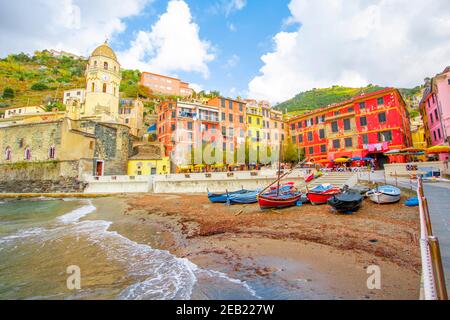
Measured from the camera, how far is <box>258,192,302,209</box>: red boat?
1491 cm

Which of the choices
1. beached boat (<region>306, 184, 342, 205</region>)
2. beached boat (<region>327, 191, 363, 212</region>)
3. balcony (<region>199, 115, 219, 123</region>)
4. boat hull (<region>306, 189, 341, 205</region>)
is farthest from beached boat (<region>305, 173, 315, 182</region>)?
balcony (<region>199, 115, 219, 123</region>)

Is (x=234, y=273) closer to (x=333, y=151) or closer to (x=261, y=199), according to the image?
(x=261, y=199)

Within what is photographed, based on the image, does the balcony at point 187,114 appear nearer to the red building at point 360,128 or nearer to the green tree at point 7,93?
the red building at point 360,128

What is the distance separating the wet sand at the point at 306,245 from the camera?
5.53 metres

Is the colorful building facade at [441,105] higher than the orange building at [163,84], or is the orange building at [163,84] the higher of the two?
the orange building at [163,84]

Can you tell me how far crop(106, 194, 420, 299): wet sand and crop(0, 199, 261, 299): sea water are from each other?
761 millimetres

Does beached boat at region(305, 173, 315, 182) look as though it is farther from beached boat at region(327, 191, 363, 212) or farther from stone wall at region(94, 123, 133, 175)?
stone wall at region(94, 123, 133, 175)

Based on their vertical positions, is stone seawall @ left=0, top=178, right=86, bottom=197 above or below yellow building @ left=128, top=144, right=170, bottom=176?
below

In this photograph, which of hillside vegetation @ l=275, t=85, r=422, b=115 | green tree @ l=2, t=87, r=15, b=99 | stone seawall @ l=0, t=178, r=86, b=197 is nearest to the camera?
stone seawall @ l=0, t=178, r=86, b=197

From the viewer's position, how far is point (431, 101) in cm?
3186

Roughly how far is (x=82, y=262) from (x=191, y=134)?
35202 mm

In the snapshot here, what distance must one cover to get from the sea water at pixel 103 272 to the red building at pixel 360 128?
36.1 metres
